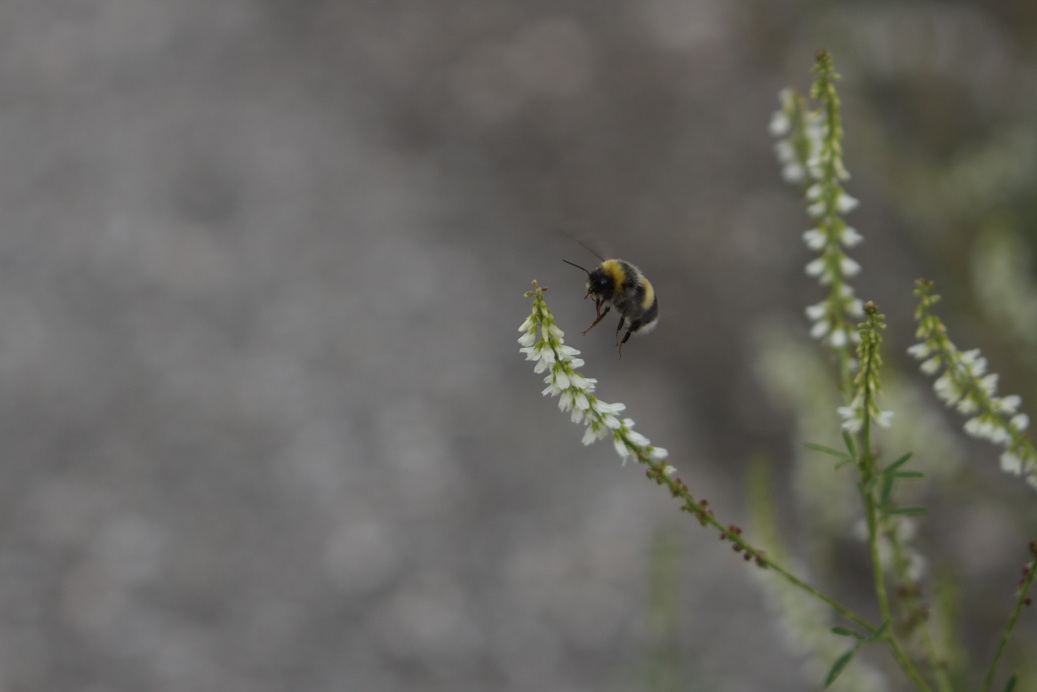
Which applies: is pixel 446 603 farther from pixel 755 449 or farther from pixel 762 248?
pixel 762 248

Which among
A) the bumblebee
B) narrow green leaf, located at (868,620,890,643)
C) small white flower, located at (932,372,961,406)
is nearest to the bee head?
the bumblebee

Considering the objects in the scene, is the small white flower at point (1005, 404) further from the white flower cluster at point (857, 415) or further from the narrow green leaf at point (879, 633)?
the narrow green leaf at point (879, 633)

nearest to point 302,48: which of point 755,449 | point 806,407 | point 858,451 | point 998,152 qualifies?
point 755,449

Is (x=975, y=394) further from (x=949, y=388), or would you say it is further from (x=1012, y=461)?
(x=1012, y=461)

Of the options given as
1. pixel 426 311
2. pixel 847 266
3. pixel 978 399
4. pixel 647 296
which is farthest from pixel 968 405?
pixel 426 311

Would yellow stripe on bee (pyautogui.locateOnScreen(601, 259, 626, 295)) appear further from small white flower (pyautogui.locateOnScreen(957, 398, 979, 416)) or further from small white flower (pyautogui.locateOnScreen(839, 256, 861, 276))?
small white flower (pyautogui.locateOnScreen(957, 398, 979, 416))

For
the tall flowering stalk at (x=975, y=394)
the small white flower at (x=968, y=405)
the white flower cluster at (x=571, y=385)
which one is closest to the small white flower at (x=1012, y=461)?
the tall flowering stalk at (x=975, y=394)
